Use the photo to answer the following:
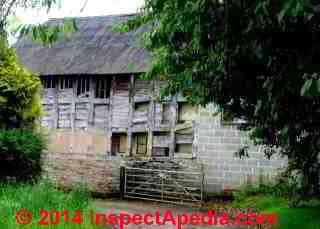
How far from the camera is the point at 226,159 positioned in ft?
70.5

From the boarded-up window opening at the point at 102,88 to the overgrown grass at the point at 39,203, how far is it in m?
14.1

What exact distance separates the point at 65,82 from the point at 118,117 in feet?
11.8

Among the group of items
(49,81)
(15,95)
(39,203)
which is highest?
(49,81)

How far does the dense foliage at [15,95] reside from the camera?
14.4 metres

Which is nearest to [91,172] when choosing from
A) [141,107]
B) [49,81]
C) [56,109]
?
[141,107]

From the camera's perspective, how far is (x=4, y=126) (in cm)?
1438

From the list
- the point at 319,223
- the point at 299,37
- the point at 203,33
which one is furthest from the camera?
the point at 319,223

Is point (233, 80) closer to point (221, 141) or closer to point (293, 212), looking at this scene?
point (293, 212)

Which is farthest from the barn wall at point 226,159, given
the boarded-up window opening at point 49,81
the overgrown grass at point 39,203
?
the overgrown grass at point 39,203

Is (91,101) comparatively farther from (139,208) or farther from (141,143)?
(139,208)

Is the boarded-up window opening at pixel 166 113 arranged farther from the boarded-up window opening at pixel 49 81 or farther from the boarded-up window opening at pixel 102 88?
the boarded-up window opening at pixel 49 81

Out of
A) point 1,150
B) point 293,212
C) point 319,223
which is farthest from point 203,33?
point 1,150

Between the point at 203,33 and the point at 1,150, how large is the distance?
6.71m

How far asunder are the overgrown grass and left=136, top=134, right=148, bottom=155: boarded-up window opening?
12.7 m
